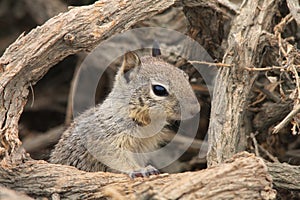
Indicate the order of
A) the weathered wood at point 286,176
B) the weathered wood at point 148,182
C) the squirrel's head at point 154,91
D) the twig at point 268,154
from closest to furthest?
the weathered wood at point 148,182, the weathered wood at point 286,176, the squirrel's head at point 154,91, the twig at point 268,154

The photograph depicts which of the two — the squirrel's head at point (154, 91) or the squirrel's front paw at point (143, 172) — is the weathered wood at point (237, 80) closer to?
the squirrel's head at point (154, 91)

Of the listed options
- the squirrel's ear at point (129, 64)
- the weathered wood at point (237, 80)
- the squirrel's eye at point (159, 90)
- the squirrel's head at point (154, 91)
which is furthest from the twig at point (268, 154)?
the squirrel's ear at point (129, 64)

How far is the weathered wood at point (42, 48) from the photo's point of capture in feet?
9.75

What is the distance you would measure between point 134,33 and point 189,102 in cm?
150

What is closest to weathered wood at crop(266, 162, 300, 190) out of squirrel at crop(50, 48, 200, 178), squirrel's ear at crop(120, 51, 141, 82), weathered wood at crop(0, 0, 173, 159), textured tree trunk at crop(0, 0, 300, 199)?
textured tree trunk at crop(0, 0, 300, 199)

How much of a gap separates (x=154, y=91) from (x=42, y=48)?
2.23 ft

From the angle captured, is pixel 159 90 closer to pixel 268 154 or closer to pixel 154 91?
pixel 154 91

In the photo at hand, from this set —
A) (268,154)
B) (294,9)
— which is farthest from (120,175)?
(294,9)

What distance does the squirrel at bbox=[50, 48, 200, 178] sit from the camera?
324 cm

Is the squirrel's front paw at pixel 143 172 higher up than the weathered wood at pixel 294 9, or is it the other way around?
the weathered wood at pixel 294 9

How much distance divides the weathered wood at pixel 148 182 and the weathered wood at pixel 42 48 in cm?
16

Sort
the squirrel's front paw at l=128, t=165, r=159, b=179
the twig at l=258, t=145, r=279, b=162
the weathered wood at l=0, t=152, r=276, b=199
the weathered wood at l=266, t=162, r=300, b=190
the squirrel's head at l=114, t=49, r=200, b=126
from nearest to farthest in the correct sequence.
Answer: the weathered wood at l=0, t=152, r=276, b=199 → the squirrel's front paw at l=128, t=165, r=159, b=179 → the weathered wood at l=266, t=162, r=300, b=190 → the squirrel's head at l=114, t=49, r=200, b=126 → the twig at l=258, t=145, r=279, b=162

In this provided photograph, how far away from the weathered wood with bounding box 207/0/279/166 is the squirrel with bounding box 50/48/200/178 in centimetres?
18

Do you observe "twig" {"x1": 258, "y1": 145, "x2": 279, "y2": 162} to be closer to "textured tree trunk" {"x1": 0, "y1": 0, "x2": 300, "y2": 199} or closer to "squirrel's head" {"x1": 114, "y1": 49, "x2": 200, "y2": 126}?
"textured tree trunk" {"x1": 0, "y1": 0, "x2": 300, "y2": 199}
